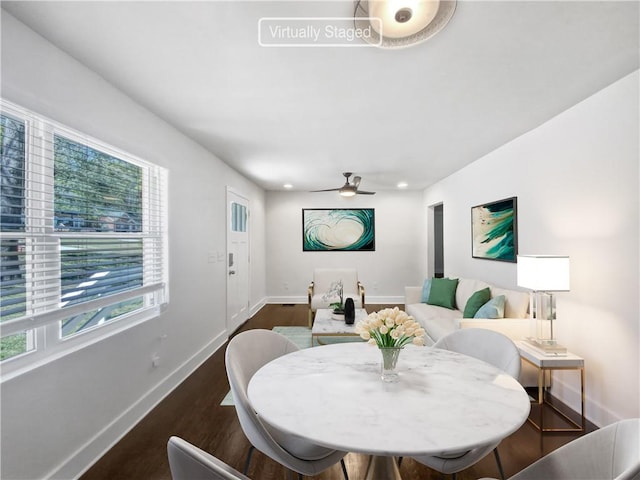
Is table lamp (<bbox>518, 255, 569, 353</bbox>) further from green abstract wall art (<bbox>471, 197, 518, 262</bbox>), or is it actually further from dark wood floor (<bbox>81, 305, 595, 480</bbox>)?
green abstract wall art (<bbox>471, 197, 518, 262</bbox>)

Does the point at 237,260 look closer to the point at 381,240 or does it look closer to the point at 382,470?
the point at 381,240

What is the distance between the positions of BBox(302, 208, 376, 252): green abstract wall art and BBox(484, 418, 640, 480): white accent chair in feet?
18.8

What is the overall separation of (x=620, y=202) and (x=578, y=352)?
1207mm

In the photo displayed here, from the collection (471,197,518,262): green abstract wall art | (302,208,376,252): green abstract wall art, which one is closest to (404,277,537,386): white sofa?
(471,197,518,262): green abstract wall art

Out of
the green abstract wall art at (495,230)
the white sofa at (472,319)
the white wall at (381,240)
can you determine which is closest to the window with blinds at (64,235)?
the white sofa at (472,319)

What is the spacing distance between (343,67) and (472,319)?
2318 mm

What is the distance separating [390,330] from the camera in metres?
1.34

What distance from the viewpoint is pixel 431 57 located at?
184cm

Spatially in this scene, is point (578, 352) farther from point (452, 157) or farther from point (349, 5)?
point (349, 5)

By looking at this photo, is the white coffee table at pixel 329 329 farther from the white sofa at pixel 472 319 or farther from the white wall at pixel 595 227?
the white wall at pixel 595 227

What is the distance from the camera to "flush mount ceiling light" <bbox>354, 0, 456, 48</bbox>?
1337 mm

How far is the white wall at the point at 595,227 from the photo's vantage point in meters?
2.09

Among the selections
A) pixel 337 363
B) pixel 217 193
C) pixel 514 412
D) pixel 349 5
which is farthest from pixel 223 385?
pixel 349 5

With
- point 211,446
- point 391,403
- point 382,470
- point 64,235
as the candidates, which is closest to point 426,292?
point 211,446
